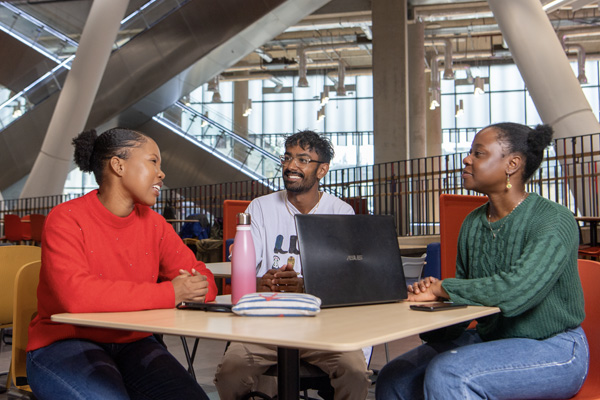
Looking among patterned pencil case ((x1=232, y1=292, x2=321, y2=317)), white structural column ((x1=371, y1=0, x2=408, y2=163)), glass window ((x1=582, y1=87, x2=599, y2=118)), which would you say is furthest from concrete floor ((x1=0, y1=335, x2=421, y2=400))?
glass window ((x1=582, y1=87, x2=599, y2=118))

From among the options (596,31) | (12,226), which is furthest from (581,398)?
(596,31)

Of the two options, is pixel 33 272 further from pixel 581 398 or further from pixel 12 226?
pixel 12 226

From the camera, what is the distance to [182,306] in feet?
5.42

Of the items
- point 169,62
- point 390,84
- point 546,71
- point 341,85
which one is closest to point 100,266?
point 546,71

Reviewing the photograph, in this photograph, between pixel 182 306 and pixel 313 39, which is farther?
pixel 313 39

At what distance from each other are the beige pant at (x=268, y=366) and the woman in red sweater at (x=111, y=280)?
210mm

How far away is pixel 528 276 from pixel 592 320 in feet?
1.36

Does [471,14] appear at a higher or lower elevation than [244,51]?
higher

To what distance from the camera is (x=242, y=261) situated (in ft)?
5.72

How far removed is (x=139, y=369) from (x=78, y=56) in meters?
10.9

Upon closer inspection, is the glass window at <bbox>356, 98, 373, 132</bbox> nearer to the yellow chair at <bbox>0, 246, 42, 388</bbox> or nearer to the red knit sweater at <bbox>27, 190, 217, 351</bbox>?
the yellow chair at <bbox>0, 246, 42, 388</bbox>

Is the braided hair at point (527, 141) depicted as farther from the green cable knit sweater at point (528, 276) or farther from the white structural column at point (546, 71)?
the white structural column at point (546, 71)

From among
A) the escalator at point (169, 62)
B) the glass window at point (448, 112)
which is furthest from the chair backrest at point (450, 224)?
the glass window at point (448, 112)

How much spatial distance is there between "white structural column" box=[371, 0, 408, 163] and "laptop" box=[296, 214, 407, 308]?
10840 mm
